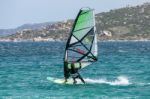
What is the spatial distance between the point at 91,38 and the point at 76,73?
9.41 feet

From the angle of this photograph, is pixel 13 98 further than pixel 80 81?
No

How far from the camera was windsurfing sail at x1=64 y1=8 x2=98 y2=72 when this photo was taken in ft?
139

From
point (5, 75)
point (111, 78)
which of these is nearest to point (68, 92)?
point (111, 78)

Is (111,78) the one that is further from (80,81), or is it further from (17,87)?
(17,87)

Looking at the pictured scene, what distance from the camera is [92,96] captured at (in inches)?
1468

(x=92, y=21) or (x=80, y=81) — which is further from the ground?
(x=92, y=21)

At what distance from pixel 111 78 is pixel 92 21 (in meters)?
9.49

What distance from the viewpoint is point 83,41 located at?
43.1 m

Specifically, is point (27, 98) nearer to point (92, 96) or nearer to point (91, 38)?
point (92, 96)

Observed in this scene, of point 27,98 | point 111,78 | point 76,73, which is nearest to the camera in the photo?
point 27,98

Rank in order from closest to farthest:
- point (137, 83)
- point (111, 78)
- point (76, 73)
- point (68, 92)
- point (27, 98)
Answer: point (27, 98) < point (68, 92) < point (76, 73) < point (137, 83) < point (111, 78)

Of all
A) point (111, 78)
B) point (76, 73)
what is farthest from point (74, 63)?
point (111, 78)

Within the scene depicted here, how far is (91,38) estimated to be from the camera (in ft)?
141

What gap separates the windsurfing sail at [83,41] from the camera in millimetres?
42469
